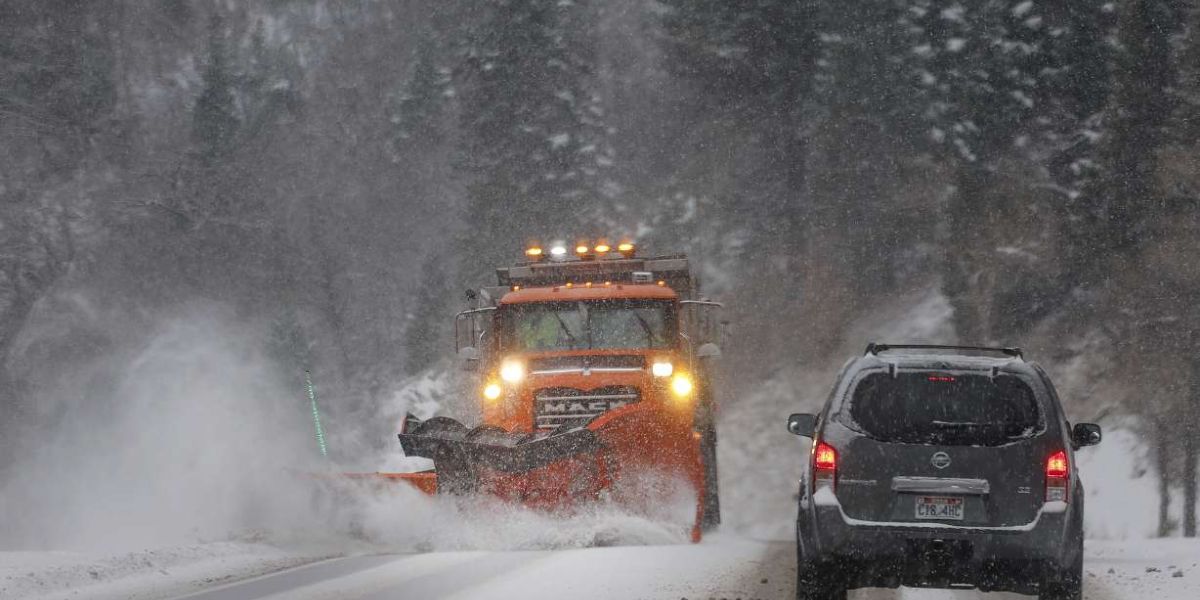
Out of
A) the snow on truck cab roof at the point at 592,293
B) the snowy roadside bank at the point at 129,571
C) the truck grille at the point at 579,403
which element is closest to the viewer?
the snowy roadside bank at the point at 129,571

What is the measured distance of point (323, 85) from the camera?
53438 millimetres

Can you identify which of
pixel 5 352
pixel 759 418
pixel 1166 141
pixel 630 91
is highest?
pixel 630 91

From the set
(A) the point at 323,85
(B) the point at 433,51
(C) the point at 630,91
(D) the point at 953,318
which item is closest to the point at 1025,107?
(D) the point at 953,318

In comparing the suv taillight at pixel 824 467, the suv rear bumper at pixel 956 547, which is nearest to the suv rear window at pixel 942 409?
the suv taillight at pixel 824 467

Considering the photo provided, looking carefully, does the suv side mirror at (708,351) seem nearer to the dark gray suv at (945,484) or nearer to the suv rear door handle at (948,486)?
the dark gray suv at (945,484)

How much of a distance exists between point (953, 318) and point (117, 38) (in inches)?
1218

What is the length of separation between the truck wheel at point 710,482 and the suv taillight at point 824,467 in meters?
8.64

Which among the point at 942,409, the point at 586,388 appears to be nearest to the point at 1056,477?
the point at 942,409

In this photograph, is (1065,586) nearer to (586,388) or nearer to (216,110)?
(586,388)

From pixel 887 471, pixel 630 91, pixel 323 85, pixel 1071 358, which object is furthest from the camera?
pixel 323 85

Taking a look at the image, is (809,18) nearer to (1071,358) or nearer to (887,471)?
(1071,358)

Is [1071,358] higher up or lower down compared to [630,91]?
lower down

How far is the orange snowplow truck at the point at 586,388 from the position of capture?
15.5 meters

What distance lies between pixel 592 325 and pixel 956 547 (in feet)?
29.9
